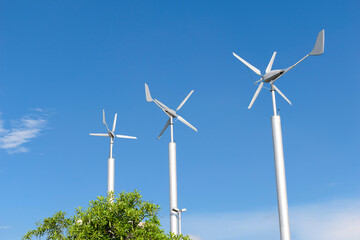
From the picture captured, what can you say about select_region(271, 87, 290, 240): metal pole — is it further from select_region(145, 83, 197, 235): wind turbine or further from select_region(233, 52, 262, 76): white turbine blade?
select_region(145, 83, 197, 235): wind turbine

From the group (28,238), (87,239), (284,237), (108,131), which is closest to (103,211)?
(87,239)

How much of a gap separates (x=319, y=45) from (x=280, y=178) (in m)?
15.9

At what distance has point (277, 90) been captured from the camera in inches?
2067

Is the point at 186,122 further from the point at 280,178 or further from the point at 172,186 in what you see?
the point at 280,178

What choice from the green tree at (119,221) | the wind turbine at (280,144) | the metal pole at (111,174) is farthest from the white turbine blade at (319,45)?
the metal pole at (111,174)

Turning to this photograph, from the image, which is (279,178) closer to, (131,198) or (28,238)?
(131,198)

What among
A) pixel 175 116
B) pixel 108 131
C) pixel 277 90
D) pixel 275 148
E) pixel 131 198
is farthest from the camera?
pixel 108 131

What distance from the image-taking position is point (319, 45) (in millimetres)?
48875

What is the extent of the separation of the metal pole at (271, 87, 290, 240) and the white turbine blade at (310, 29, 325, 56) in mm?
8021

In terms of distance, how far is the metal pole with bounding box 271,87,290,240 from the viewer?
139ft

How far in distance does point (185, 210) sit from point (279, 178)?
1604 cm

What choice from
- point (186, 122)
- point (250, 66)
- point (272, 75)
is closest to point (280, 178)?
point (272, 75)

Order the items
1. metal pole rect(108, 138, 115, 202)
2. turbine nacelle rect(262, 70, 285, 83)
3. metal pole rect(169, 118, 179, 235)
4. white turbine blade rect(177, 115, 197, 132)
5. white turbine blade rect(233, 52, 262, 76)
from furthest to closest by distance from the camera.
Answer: metal pole rect(108, 138, 115, 202) < white turbine blade rect(177, 115, 197, 132) < metal pole rect(169, 118, 179, 235) < white turbine blade rect(233, 52, 262, 76) < turbine nacelle rect(262, 70, 285, 83)

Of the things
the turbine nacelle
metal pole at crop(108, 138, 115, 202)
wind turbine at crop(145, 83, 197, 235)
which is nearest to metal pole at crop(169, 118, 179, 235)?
wind turbine at crop(145, 83, 197, 235)
